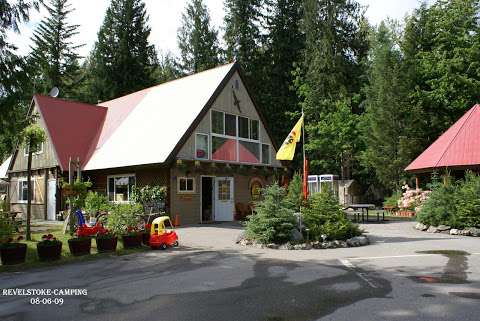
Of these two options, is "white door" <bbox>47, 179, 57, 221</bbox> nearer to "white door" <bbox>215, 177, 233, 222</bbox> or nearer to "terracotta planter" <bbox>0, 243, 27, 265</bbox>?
"white door" <bbox>215, 177, 233, 222</bbox>

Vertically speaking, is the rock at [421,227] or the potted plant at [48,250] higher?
the potted plant at [48,250]

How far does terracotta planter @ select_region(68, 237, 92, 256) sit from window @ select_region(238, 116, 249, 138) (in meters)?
12.9

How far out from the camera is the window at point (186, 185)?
65.4 feet

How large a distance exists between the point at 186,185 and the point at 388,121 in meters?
20.1

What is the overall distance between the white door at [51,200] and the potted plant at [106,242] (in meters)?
14.0

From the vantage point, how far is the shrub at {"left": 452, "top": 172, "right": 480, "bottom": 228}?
15539 mm

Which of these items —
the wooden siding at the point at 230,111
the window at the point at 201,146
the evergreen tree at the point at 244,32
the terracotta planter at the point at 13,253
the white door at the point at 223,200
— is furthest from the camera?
the evergreen tree at the point at 244,32

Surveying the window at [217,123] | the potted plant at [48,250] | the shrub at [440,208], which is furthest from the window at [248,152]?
the potted plant at [48,250]

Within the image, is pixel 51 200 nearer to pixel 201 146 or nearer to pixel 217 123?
pixel 201 146

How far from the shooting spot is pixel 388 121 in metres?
33.9

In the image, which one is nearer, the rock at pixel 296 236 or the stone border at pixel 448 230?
the rock at pixel 296 236

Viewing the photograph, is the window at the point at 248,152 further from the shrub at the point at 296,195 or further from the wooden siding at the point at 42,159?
the wooden siding at the point at 42,159

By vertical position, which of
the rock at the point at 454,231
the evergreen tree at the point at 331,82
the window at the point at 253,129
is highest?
the evergreen tree at the point at 331,82

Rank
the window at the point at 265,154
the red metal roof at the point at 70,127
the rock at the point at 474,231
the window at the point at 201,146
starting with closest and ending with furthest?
1. the rock at the point at 474,231
2. the window at the point at 201,146
3. the red metal roof at the point at 70,127
4. the window at the point at 265,154
